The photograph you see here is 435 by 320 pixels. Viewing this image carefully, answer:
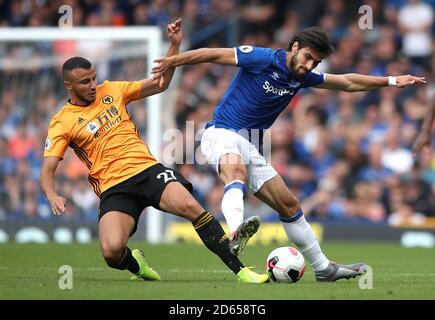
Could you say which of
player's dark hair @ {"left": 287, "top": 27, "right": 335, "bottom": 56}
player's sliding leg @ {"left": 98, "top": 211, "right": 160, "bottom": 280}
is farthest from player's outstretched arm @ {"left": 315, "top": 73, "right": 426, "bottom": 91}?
player's sliding leg @ {"left": 98, "top": 211, "right": 160, "bottom": 280}

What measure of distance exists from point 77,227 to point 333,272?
391 inches

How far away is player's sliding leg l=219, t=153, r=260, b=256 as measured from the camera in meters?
8.88

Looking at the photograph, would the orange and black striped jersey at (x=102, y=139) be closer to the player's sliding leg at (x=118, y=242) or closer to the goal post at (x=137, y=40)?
the player's sliding leg at (x=118, y=242)

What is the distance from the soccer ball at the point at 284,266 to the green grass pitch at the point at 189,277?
145 mm

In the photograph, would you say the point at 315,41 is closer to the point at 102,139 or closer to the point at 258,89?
the point at 258,89

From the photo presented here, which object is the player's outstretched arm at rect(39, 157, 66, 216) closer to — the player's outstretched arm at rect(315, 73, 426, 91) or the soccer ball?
the soccer ball

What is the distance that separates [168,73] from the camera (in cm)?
992

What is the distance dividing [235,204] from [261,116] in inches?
41.8

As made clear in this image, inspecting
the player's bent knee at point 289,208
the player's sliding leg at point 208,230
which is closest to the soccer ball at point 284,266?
the player's sliding leg at point 208,230

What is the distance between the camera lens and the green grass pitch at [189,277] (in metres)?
8.36

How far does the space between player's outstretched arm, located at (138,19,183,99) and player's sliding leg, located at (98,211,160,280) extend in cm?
129

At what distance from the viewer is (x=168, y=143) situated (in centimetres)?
1961
